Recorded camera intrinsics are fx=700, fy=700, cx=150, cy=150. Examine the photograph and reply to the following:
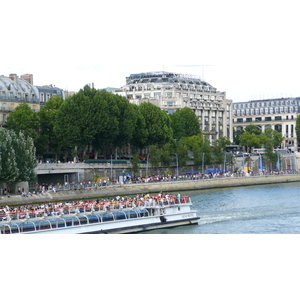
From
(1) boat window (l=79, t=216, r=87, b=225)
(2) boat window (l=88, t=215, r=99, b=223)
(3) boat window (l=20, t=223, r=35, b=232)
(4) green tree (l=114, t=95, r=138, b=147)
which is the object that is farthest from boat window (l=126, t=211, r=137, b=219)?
(4) green tree (l=114, t=95, r=138, b=147)

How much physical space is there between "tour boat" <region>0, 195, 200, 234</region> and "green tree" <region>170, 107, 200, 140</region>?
3578 centimetres

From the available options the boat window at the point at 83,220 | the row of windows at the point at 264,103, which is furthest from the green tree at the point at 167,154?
the row of windows at the point at 264,103

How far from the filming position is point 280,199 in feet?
135

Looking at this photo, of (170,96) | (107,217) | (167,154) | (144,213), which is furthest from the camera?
(170,96)

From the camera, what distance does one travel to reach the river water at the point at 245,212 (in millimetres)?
28031

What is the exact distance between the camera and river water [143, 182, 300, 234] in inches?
1104

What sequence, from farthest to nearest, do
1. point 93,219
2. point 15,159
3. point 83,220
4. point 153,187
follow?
1. point 153,187
2. point 15,159
3. point 93,219
4. point 83,220

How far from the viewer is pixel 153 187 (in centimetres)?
4703

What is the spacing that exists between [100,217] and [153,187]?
67.8 feet

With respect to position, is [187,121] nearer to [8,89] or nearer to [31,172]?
[8,89]

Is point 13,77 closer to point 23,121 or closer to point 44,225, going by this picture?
point 23,121

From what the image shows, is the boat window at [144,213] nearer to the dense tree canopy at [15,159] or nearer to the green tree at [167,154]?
the dense tree canopy at [15,159]

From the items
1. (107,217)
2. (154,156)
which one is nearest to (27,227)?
(107,217)

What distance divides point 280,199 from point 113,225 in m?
16.9
